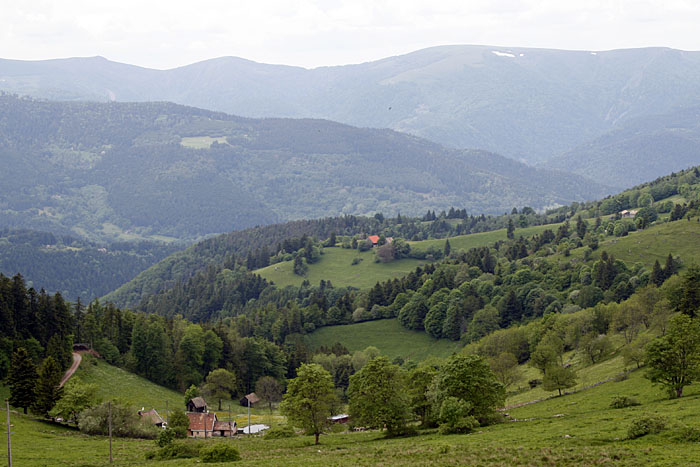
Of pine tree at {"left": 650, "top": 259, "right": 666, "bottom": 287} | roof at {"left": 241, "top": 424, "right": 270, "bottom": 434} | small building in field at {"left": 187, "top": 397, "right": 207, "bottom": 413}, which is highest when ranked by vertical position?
pine tree at {"left": 650, "top": 259, "right": 666, "bottom": 287}

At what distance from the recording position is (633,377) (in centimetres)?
7544

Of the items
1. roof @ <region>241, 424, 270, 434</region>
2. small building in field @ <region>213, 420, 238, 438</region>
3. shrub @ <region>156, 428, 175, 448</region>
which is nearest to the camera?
shrub @ <region>156, 428, 175, 448</region>

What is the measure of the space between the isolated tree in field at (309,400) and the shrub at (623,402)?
25.9 metres

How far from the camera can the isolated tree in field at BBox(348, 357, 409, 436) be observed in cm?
6894

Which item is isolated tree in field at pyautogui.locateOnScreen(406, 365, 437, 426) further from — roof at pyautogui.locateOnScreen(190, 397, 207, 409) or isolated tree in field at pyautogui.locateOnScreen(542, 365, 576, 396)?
roof at pyautogui.locateOnScreen(190, 397, 207, 409)

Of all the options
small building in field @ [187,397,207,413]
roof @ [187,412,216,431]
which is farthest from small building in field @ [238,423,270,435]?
small building in field @ [187,397,207,413]

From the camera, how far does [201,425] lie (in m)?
87.8

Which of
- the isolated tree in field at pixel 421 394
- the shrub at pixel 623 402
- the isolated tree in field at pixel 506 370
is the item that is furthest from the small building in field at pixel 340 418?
the shrub at pixel 623 402

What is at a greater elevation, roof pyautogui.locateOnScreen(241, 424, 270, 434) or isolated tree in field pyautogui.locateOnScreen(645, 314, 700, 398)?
isolated tree in field pyautogui.locateOnScreen(645, 314, 700, 398)

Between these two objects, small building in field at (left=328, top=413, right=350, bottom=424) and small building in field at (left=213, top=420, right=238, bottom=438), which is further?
small building in field at (left=328, top=413, right=350, bottom=424)

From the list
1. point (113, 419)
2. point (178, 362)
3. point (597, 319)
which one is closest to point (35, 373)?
point (113, 419)

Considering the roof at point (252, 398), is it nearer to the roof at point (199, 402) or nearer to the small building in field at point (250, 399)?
the small building in field at point (250, 399)

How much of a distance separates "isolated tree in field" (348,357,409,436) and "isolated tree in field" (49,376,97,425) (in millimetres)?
29460

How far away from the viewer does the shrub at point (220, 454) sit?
59.0 metres
